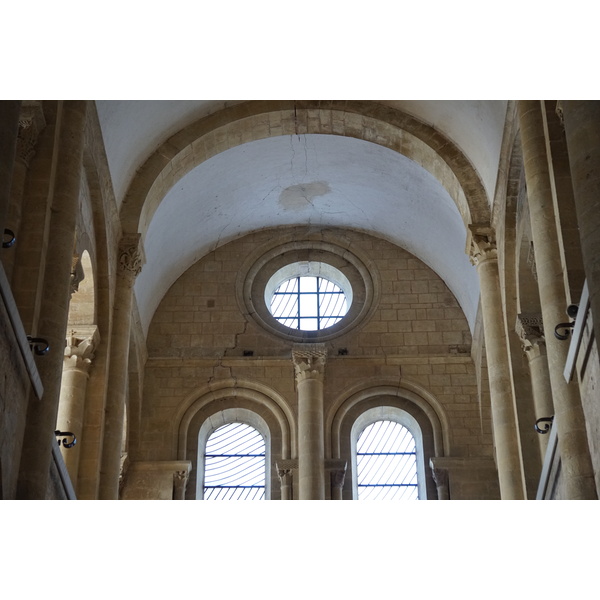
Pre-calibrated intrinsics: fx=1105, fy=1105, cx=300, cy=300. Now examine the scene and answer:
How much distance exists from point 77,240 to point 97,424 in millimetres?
2649

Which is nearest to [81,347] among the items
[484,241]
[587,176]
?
[484,241]

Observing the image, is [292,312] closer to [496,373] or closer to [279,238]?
[279,238]

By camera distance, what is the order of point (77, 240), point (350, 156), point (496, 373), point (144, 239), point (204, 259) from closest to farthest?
point (77, 240), point (496, 373), point (144, 239), point (350, 156), point (204, 259)

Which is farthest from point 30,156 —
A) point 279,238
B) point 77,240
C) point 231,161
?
point 279,238

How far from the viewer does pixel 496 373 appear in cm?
1600

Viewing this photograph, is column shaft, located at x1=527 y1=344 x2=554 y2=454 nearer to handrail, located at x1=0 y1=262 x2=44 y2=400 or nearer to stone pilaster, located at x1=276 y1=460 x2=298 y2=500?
stone pilaster, located at x1=276 y1=460 x2=298 y2=500

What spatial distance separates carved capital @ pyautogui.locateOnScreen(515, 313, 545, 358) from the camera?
15211 mm

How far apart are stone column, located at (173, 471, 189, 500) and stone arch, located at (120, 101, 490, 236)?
4.65 m

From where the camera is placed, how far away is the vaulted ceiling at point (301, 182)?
53.7 ft

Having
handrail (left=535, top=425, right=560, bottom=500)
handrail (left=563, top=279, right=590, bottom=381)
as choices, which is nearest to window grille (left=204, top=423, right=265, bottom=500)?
handrail (left=535, top=425, right=560, bottom=500)

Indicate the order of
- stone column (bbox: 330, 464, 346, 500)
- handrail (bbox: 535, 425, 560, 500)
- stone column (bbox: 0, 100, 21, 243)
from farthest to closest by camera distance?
Result: stone column (bbox: 330, 464, 346, 500) → handrail (bbox: 535, 425, 560, 500) → stone column (bbox: 0, 100, 21, 243)

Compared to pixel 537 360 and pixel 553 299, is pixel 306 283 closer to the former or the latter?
pixel 537 360

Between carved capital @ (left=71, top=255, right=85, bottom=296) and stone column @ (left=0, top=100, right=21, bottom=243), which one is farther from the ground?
carved capital @ (left=71, top=255, right=85, bottom=296)

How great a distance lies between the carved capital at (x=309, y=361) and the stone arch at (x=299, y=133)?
4.17 meters
